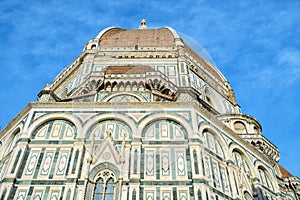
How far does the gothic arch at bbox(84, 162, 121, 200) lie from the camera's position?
10734 millimetres

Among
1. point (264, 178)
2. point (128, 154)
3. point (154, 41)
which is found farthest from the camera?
point (154, 41)

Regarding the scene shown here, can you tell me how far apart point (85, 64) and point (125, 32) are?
7557 mm

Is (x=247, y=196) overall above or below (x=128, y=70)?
below

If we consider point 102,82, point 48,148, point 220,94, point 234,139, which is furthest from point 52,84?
point 234,139

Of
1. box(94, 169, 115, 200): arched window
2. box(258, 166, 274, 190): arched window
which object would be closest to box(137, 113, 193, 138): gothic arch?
box(94, 169, 115, 200): arched window

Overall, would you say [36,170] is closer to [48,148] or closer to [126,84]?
[48,148]

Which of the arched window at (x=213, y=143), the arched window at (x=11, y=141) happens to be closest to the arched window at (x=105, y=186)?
the arched window at (x=213, y=143)

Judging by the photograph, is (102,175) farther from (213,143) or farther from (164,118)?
(213,143)

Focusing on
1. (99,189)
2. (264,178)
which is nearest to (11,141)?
(99,189)

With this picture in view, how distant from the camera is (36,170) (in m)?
11.4

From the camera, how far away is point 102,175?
11203mm

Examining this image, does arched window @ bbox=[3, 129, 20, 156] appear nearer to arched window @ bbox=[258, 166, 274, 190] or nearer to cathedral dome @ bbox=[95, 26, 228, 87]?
arched window @ bbox=[258, 166, 274, 190]

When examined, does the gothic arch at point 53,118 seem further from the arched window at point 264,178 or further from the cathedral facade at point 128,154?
the arched window at point 264,178

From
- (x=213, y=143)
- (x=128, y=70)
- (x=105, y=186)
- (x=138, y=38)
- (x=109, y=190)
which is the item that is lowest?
(x=109, y=190)
